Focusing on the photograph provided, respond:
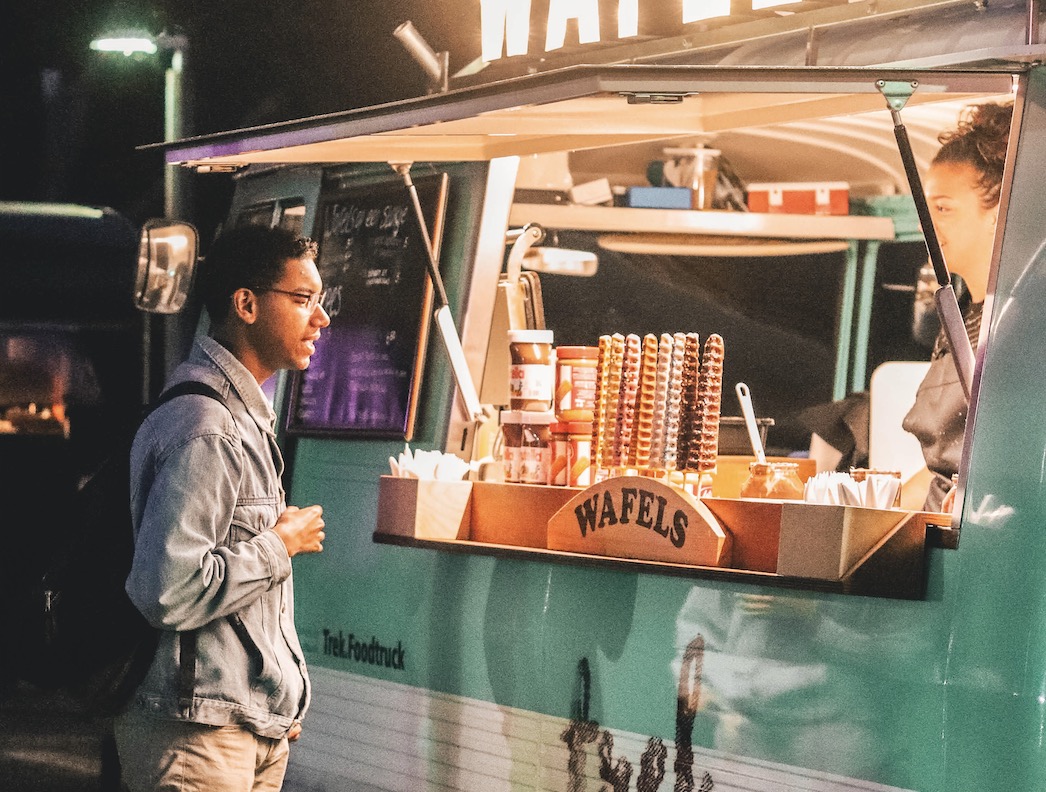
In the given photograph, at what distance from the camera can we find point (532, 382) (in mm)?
4461

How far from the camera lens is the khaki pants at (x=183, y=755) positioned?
10.1 feet

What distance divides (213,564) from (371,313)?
8.36 feet

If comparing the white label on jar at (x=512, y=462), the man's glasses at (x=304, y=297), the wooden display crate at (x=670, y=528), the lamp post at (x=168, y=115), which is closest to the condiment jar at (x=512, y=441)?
the white label on jar at (x=512, y=462)

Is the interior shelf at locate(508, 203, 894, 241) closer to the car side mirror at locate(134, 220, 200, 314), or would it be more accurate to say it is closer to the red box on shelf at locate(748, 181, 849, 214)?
the red box on shelf at locate(748, 181, 849, 214)

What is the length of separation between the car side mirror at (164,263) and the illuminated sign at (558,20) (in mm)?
1338

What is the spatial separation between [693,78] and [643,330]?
145 inches

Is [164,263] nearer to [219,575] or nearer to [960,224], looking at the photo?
[219,575]

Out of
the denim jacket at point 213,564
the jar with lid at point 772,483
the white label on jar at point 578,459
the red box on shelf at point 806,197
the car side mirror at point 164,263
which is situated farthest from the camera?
the red box on shelf at point 806,197

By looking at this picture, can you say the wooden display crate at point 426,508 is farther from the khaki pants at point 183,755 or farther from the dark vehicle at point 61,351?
the dark vehicle at point 61,351

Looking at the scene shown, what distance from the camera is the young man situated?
3037 millimetres

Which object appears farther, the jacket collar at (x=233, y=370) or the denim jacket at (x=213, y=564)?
the jacket collar at (x=233, y=370)

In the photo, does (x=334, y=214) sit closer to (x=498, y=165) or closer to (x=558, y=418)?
(x=498, y=165)

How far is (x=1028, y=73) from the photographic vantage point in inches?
130

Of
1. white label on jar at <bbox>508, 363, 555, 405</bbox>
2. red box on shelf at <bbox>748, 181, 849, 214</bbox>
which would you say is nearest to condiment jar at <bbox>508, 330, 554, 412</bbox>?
white label on jar at <bbox>508, 363, 555, 405</bbox>
